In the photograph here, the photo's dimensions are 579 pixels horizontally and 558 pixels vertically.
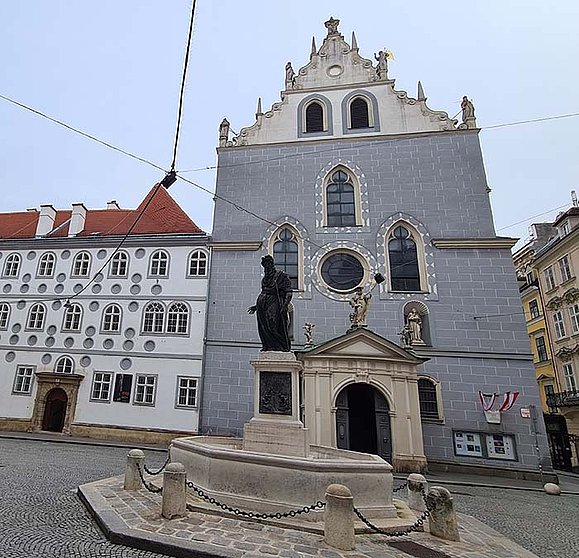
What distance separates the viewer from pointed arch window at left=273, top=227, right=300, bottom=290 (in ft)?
59.3

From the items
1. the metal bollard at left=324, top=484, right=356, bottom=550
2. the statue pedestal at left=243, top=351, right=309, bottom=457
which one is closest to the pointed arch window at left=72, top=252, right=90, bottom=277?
the statue pedestal at left=243, top=351, right=309, bottom=457

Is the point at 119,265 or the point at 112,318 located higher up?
the point at 119,265

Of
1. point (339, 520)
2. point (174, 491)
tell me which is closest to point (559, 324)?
point (339, 520)

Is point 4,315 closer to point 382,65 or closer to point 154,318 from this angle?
point 154,318

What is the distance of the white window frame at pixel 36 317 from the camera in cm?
1972

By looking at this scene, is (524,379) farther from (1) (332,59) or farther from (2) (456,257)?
(1) (332,59)

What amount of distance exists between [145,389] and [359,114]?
16812 mm

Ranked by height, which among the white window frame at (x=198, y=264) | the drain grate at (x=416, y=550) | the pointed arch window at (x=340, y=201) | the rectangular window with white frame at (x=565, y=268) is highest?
the pointed arch window at (x=340, y=201)

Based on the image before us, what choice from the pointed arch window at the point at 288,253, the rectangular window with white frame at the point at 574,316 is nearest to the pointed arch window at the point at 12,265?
the pointed arch window at the point at 288,253

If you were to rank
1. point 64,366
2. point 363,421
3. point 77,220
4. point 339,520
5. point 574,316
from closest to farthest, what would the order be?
point 339,520
point 363,421
point 64,366
point 77,220
point 574,316

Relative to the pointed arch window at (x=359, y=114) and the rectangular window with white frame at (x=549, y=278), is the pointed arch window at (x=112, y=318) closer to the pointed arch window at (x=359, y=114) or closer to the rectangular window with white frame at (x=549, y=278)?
the pointed arch window at (x=359, y=114)

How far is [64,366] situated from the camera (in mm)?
18766

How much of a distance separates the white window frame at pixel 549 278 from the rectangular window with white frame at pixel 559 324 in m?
1.77

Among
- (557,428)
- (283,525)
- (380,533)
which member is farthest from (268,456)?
(557,428)
